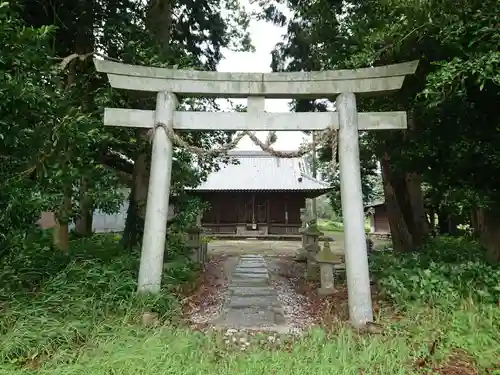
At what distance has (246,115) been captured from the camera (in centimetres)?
554

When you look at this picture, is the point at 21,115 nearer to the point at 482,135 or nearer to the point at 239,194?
the point at 482,135

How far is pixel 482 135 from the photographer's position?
6.08 meters

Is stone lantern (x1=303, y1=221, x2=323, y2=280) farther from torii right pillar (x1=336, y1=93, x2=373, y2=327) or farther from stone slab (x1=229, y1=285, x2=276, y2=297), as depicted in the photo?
torii right pillar (x1=336, y1=93, x2=373, y2=327)

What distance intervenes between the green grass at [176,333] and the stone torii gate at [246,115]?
827mm

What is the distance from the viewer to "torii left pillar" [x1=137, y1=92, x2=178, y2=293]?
17.4 feet

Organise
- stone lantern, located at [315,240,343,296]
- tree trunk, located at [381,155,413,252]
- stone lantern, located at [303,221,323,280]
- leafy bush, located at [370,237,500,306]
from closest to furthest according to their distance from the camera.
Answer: leafy bush, located at [370,237,500,306]
stone lantern, located at [315,240,343,296]
stone lantern, located at [303,221,323,280]
tree trunk, located at [381,155,413,252]

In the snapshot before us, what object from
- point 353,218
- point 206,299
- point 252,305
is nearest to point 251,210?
point 206,299

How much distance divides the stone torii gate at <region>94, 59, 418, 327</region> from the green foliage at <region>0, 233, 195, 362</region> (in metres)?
0.44

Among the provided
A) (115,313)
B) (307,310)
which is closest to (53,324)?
(115,313)

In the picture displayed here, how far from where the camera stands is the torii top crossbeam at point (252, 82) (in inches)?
214

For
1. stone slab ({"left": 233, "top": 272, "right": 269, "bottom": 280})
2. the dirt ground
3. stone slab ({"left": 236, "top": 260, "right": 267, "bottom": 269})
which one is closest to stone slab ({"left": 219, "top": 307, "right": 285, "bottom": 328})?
stone slab ({"left": 233, "top": 272, "right": 269, "bottom": 280})

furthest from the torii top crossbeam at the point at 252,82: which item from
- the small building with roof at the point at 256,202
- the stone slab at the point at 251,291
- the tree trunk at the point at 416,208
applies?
the small building with roof at the point at 256,202

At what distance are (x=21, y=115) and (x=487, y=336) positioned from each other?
5.54 meters

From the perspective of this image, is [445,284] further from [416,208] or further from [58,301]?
[416,208]
